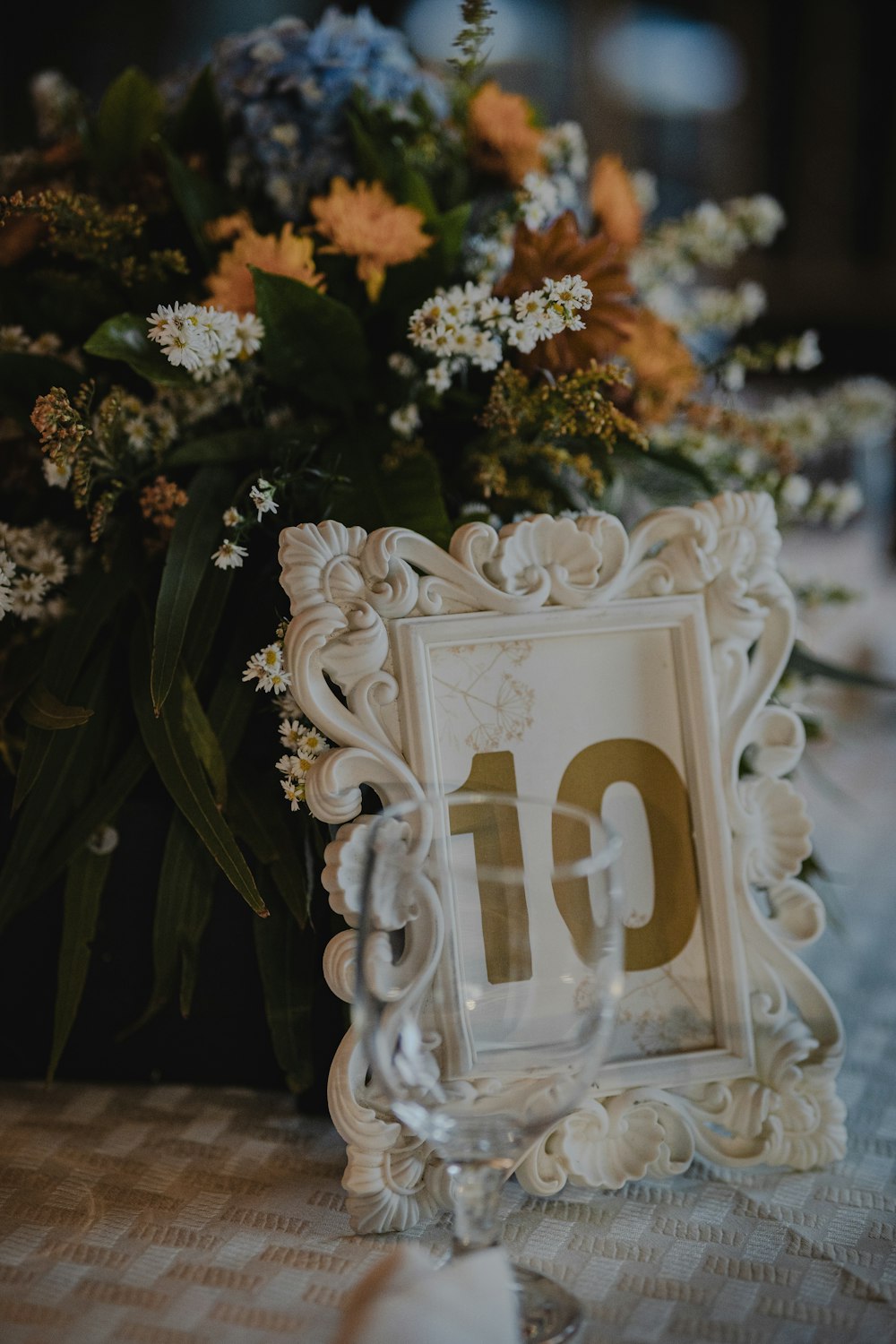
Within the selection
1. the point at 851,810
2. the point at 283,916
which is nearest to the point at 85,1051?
the point at 283,916

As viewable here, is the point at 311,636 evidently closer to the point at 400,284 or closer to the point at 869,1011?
the point at 400,284

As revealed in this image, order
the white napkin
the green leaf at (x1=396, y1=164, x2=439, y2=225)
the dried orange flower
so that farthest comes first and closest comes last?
the green leaf at (x1=396, y1=164, x2=439, y2=225) → the dried orange flower → the white napkin

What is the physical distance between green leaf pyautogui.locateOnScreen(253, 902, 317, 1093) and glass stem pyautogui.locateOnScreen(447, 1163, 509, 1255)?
0.16 meters

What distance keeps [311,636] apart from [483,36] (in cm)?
35

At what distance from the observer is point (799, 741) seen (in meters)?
0.59

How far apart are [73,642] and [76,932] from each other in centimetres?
15

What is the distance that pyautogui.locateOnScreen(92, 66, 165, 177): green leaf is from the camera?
2.45 feet

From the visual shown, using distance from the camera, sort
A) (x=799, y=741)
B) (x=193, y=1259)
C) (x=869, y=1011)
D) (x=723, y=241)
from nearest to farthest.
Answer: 1. (x=193, y=1259)
2. (x=799, y=741)
3. (x=869, y=1011)
4. (x=723, y=241)

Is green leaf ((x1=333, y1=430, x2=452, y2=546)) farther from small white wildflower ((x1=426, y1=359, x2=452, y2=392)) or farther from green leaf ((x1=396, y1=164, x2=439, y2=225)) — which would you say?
green leaf ((x1=396, y1=164, x2=439, y2=225))

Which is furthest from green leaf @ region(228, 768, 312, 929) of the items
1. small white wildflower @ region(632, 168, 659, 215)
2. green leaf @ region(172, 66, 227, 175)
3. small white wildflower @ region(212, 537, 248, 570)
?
small white wildflower @ region(632, 168, 659, 215)

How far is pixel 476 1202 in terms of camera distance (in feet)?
1.39

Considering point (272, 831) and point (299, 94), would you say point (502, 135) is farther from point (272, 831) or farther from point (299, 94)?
point (272, 831)

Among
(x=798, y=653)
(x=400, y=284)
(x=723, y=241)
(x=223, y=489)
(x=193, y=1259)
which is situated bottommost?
(x=193, y=1259)

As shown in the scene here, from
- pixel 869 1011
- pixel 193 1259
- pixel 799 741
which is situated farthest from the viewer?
pixel 869 1011
